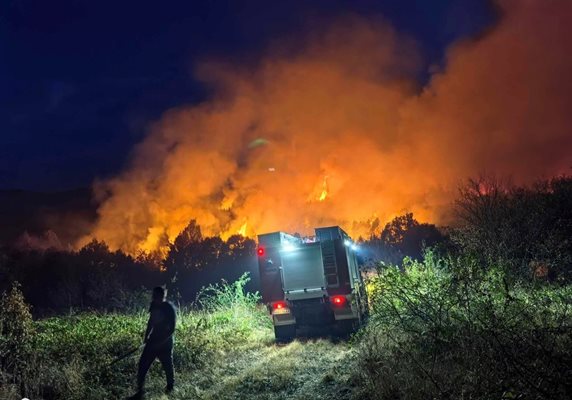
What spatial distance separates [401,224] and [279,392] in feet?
120

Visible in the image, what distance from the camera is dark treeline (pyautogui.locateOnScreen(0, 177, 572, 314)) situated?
14.8 m

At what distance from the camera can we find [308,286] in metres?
12.1

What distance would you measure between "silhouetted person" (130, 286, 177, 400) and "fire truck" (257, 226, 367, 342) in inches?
180

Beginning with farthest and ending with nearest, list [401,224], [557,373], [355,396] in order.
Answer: [401,224] < [355,396] < [557,373]

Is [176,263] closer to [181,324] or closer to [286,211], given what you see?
[286,211]

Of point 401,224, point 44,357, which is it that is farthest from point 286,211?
point 44,357

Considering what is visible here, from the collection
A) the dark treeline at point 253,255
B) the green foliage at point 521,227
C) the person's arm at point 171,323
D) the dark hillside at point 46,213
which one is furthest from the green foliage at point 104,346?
the dark hillside at point 46,213

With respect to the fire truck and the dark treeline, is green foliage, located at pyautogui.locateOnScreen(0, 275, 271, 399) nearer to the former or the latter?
the fire truck

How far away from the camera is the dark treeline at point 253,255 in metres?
14.8

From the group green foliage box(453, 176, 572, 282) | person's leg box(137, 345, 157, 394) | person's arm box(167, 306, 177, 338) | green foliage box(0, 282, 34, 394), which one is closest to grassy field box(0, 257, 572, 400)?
green foliage box(0, 282, 34, 394)

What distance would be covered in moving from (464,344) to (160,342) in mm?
5255

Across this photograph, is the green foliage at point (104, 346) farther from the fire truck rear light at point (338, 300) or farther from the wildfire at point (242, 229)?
the wildfire at point (242, 229)

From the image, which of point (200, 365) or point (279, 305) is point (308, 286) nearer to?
point (279, 305)

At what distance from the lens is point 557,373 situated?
150 inches
